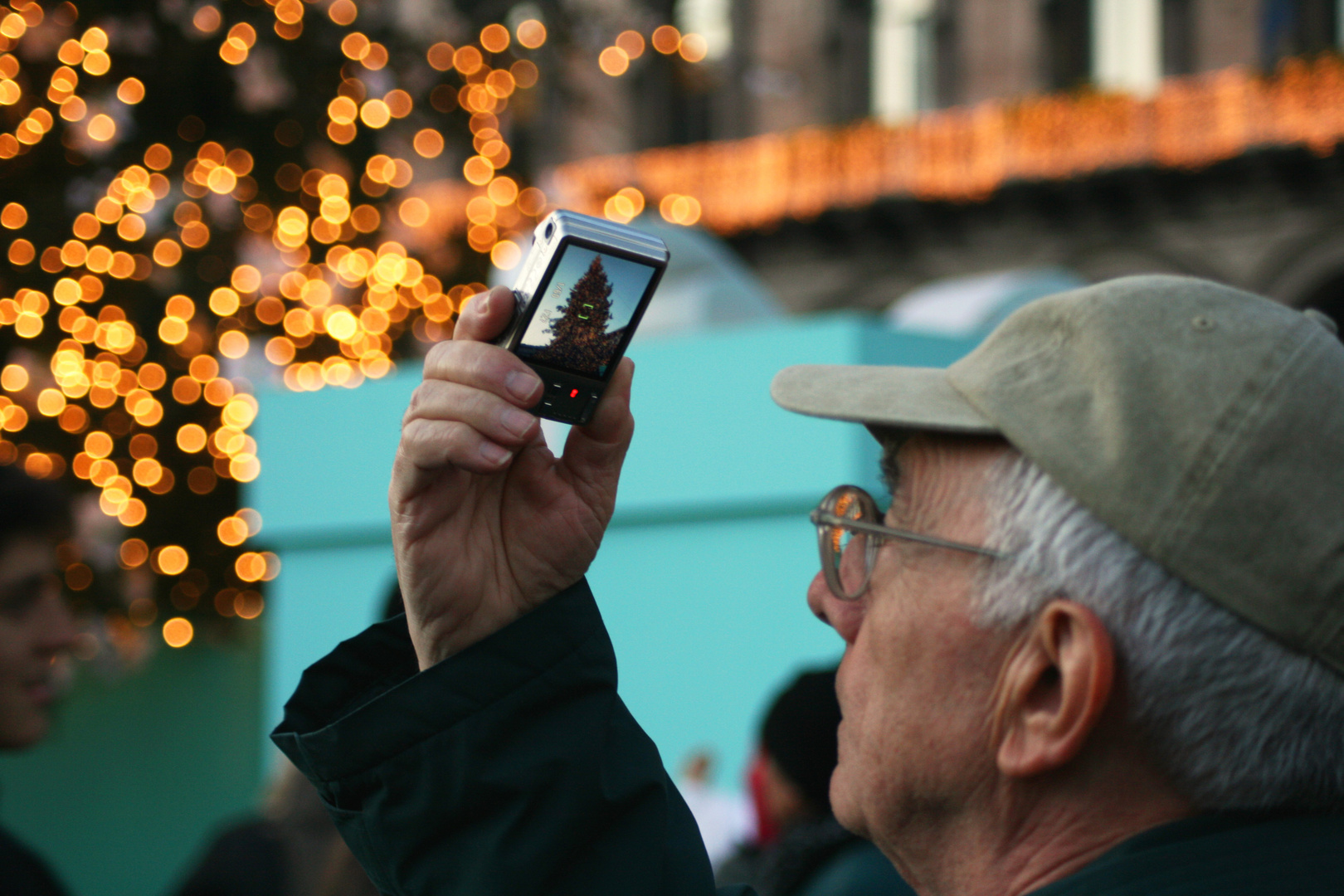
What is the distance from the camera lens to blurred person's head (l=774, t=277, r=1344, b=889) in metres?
1.00

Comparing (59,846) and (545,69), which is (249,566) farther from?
(545,69)

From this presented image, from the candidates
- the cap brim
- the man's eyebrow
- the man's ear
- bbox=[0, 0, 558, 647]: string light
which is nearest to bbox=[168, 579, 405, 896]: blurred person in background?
the man's eyebrow

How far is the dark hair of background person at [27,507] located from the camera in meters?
2.38

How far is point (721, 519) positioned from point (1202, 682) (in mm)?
3903

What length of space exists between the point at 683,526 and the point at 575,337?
379 cm

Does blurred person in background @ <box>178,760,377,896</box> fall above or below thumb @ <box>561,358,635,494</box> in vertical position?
below

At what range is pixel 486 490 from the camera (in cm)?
134

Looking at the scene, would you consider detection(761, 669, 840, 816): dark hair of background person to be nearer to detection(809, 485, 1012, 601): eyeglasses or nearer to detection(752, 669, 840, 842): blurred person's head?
detection(752, 669, 840, 842): blurred person's head

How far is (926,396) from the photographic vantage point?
1166 millimetres

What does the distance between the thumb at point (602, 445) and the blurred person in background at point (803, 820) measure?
2.40 feet

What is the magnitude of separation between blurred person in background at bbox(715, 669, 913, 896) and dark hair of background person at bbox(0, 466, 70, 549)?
1387 mm

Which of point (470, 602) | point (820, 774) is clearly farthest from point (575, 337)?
point (820, 774)

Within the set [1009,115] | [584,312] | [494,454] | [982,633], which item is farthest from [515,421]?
[1009,115]

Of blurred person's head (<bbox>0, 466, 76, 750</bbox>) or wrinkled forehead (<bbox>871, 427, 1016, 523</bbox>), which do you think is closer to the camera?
wrinkled forehead (<bbox>871, 427, 1016, 523</bbox>)
